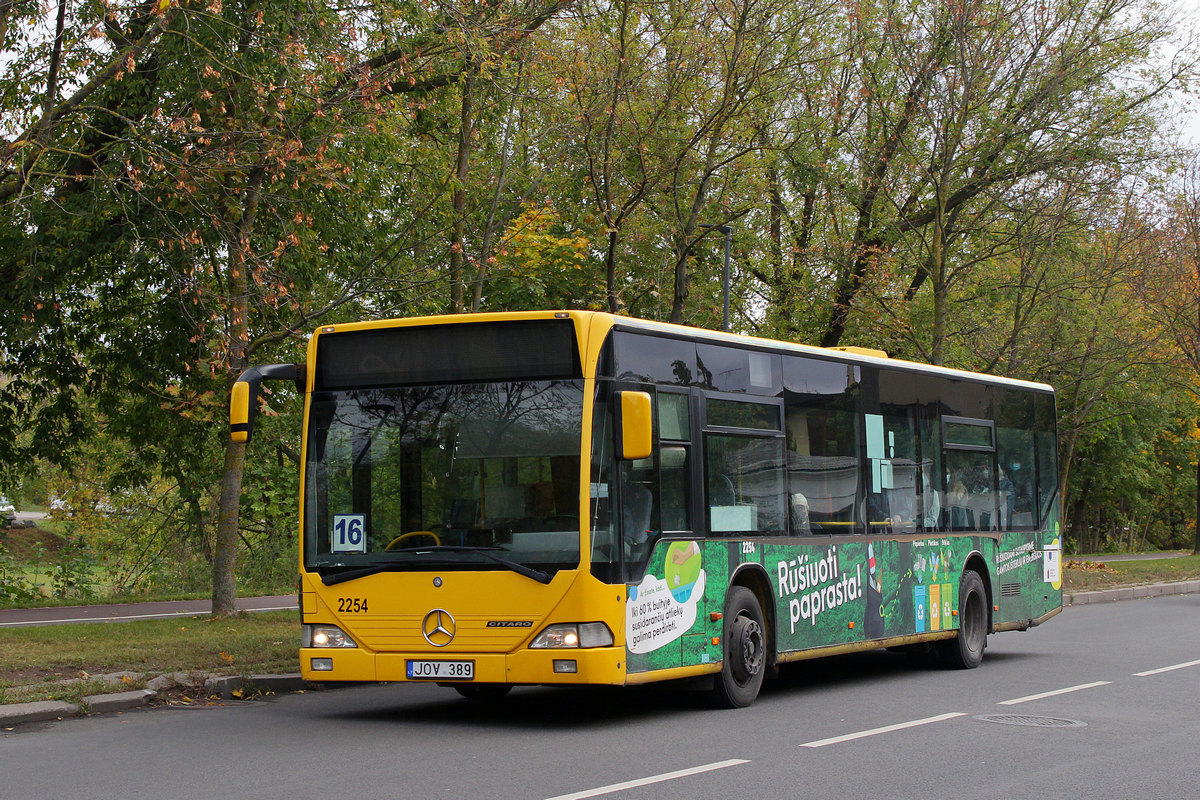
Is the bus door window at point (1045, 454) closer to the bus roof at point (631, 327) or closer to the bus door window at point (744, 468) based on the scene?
the bus roof at point (631, 327)

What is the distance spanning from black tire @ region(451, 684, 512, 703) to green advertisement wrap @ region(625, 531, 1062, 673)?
84.5 inches

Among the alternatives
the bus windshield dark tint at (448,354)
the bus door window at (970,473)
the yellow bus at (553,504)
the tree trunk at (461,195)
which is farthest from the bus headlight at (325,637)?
the tree trunk at (461,195)

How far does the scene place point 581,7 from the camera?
19.2m

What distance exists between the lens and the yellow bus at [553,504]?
30.9ft

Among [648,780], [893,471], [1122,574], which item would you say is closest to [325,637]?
[648,780]

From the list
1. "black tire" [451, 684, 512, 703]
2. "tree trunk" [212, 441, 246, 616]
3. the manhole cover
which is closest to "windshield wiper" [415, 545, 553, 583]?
"black tire" [451, 684, 512, 703]

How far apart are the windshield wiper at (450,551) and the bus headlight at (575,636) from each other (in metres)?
0.35

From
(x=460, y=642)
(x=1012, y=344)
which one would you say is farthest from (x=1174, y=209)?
(x=460, y=642)

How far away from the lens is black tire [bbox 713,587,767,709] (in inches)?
422

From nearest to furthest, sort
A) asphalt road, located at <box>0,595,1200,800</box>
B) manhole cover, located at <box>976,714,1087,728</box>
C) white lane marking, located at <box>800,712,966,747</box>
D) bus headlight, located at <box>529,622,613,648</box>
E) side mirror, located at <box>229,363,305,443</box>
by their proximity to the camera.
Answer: asphalt road, located at <box>0,595,1200,800</box> < white lane marking, located at <box>800,712,966,747</box> < bus headlight, located at <box>529,622,613,648</box> < side mirror, located at <box>229,363,305,443</box> < manhole cover, located at <box>976,714,1087,728</box>

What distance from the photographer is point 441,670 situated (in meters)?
9.61

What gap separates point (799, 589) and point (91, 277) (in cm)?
1220

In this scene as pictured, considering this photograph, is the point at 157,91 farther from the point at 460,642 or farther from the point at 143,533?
the point at 143,533

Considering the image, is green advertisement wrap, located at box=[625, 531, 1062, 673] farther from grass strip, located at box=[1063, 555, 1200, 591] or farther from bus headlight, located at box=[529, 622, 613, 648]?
grass strip, located at box=[1063, 555, 1200, 591]
